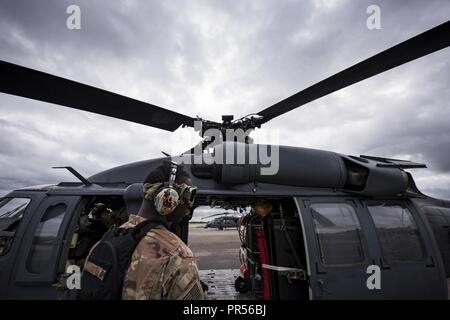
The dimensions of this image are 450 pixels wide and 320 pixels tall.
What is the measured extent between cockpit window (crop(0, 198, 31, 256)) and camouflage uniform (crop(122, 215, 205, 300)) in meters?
3.34

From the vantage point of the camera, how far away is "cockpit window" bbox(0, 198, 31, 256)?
12.1 feet

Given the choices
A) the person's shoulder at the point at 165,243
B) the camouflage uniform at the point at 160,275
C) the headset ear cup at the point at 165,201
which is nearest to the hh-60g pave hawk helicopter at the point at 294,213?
the headset ear cup at the point at 165,201

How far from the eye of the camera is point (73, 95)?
3365mm

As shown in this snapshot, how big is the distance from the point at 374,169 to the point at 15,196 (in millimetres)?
5591

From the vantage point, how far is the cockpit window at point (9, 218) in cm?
369

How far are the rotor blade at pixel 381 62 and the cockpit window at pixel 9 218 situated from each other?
4496 millimetres

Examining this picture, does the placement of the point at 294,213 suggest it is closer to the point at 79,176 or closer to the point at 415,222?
the point at 415,222

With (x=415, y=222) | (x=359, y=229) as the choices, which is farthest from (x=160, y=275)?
(x=415, y=222)

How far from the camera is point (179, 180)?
203 centimetres

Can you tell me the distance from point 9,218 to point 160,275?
3779mm

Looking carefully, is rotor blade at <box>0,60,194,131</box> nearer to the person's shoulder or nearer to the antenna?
the antenna

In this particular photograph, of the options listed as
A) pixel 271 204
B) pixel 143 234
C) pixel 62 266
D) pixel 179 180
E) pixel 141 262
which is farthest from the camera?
pixel 271 204
